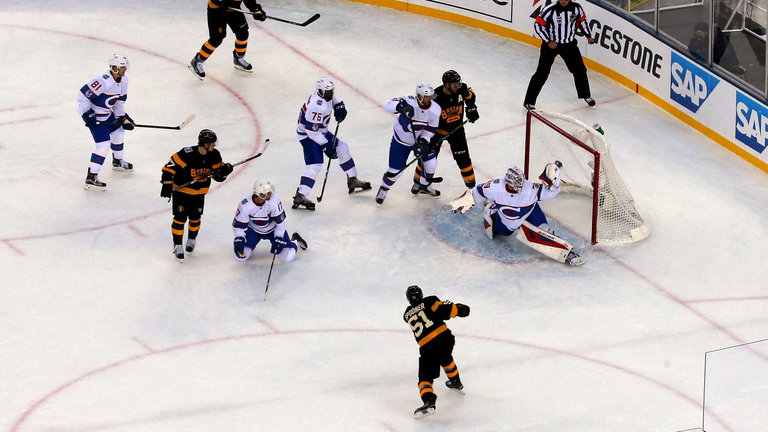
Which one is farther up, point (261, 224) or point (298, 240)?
point (261, 224)

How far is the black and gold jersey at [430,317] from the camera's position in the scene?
7.22 meters

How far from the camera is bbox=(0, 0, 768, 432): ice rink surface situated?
757 centimetres

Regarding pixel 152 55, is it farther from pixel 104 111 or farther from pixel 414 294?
pixel 414 294

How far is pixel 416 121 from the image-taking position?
9547 millimetres

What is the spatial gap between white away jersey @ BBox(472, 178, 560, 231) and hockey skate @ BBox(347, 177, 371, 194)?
1.24 m

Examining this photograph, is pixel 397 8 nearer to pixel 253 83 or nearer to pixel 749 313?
pixel 253 83

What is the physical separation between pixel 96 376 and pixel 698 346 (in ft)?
12.3

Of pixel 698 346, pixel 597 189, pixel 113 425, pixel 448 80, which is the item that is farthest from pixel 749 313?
pixel 113 425

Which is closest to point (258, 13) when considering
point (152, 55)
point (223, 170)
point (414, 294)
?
point (152, 55)

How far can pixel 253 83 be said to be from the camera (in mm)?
11867

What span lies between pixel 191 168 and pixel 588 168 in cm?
300

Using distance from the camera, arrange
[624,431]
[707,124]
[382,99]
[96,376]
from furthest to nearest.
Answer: [382,99] < [707,124] < [96,376] < [624,431]

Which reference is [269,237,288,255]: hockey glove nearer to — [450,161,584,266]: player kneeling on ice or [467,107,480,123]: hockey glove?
[450,161,584,266]: player kneeling on ice

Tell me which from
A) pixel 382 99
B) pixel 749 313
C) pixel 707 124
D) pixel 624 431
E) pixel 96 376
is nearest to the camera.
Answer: pixel 624 431
